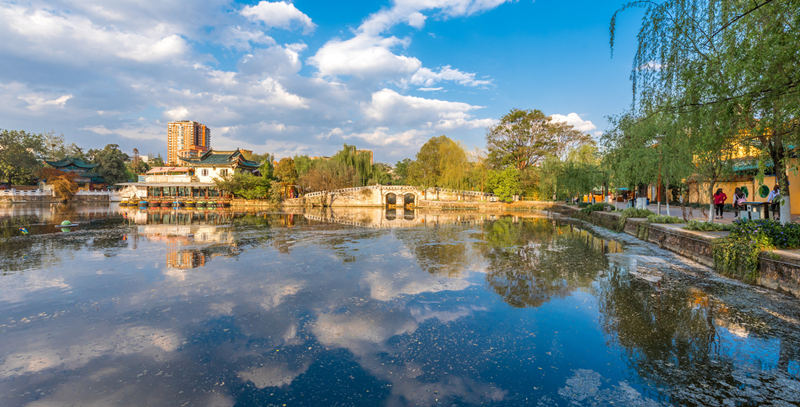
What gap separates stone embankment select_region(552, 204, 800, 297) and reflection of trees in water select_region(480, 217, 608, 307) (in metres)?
2.17

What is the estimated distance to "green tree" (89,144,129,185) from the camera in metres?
57.9

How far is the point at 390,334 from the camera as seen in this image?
18.1 ft

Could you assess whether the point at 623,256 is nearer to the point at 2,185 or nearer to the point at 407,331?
the point at 407,331

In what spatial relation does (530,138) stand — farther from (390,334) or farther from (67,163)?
(67,163)

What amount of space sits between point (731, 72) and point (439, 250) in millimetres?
8865

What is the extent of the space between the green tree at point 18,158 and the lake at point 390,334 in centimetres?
5746

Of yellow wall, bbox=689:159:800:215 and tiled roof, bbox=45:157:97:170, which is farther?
tiled roof, bbox=45:157:97:170

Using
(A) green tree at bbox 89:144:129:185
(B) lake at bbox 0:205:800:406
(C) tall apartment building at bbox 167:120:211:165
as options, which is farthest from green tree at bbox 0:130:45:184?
(C) tall apartment building at bbox 167:120:211:165

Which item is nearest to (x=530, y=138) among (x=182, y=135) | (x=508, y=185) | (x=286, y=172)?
(x=508, y=185)

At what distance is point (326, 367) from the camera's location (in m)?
4.50

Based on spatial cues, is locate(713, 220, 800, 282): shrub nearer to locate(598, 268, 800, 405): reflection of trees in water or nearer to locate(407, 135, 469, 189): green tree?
locate(598, 268, 800, 405): reflection of trees in water

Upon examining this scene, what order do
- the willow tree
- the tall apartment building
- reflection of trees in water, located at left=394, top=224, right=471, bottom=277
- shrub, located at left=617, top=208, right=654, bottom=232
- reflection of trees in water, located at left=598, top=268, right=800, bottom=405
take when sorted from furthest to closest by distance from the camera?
1. the tall apartment building
2. shrub, located at left=617, top=208, right=654, bottom=232
3. reflection of trees in water, located at left=394, top=224, right=471, bottom=277
4. the willow tree
5. reflection of trees in water, located at left=598, top=268, right=800, bottom=405

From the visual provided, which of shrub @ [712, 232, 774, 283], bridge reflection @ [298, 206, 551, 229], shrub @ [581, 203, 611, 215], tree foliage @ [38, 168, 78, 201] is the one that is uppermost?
tree foliage @ [38, 168, 78, 201]

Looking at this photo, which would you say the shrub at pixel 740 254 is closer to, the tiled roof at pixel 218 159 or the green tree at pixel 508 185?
the green tree at pixel 508 185
